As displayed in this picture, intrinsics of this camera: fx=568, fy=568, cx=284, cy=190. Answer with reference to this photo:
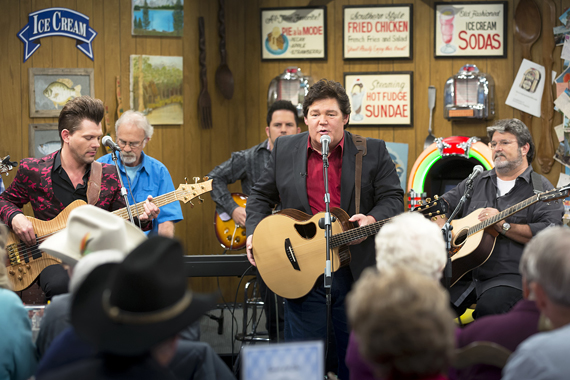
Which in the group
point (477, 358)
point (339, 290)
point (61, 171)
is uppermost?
point (61, 171)

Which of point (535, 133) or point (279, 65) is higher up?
point (279, 65)

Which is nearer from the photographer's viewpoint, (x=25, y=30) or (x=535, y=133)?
(x=25, y=30)

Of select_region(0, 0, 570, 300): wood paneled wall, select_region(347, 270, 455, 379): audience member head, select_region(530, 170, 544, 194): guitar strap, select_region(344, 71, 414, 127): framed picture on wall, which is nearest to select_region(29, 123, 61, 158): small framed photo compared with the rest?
select_region(0, 0, 570, 300): wood paneled wall

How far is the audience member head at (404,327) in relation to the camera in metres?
1.12

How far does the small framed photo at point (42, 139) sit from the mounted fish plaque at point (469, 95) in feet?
11.3

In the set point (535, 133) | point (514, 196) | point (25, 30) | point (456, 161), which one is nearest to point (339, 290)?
point (514, 196)

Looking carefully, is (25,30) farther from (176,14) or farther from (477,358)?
(477,358)

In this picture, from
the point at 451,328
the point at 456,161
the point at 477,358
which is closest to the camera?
the point at 451,328

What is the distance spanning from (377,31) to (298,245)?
10.0 ft

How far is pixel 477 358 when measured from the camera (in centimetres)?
148

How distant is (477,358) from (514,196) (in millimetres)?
2361

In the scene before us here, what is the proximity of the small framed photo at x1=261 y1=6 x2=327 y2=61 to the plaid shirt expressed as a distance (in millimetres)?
1371

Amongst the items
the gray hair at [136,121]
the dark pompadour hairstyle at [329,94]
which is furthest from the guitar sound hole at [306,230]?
the gray hair at [136,121]

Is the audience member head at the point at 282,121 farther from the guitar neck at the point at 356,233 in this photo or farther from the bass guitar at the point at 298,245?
the guitar neck at the point at 356,233
